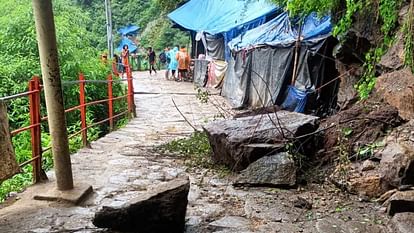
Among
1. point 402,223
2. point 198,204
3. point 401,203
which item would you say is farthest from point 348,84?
point 402,223

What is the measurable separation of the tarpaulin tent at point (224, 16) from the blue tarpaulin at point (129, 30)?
1899 cm

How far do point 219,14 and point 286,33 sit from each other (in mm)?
8630

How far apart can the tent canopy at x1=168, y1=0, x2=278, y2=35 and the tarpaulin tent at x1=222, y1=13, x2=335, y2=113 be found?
1.82m

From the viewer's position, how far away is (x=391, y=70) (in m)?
5.80

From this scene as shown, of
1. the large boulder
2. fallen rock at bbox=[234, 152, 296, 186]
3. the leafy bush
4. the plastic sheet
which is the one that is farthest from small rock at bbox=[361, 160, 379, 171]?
the leafy bush

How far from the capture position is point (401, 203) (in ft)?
12.3

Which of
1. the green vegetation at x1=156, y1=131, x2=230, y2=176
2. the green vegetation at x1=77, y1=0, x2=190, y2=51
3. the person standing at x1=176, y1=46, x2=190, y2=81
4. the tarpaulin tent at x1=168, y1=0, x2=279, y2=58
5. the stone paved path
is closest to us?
the stone paved path

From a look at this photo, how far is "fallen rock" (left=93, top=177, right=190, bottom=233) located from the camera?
3.54 metres

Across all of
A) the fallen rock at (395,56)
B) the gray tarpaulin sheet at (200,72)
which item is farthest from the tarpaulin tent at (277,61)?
the gray tarpaulin sheet at (200,72)

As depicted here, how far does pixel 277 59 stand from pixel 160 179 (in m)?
5.64

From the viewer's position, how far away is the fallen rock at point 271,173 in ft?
15.9

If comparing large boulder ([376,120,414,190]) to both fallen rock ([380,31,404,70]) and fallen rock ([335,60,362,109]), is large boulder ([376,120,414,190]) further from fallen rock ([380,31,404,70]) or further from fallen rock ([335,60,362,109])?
fallen rock ([335,60,362,109])

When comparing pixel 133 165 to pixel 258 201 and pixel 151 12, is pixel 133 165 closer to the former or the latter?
pixel 258 201

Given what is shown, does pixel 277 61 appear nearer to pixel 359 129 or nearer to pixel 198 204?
pixel 359 129
